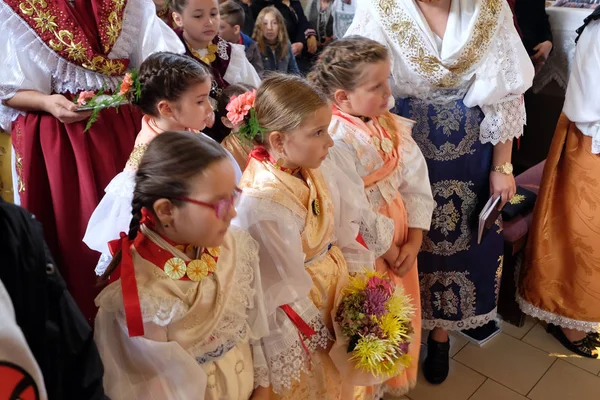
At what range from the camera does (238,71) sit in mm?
1987

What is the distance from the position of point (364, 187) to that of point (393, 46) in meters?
0.56

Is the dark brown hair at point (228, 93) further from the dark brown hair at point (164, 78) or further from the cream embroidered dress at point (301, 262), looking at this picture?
the cream embroidered dress at point (301, 262)

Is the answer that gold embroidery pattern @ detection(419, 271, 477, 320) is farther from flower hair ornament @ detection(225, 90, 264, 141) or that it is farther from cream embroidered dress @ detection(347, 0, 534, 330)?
flower hair ornament @ detection(225, 90, 264, 141)

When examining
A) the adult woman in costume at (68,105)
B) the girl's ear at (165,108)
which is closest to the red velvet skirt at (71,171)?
the adult woman in costume at (68,105)

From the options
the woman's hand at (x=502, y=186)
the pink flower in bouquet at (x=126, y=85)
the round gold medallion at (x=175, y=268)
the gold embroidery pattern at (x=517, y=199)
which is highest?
the pink flower in bouquet at (x=126, y=85)

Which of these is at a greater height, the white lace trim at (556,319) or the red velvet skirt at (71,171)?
the red velvet skirt at (71,171)

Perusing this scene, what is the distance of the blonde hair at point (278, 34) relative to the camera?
3.53m

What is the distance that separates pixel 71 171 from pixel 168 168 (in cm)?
75

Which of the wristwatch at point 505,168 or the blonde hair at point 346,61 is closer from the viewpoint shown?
the blonde hair at point 346,61

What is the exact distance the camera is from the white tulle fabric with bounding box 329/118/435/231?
159 cm

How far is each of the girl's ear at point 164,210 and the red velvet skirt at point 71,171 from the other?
2.24 feet

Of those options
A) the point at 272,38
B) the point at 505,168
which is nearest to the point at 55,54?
the point at 505,168

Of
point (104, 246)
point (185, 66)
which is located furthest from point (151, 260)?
point (185, 66)

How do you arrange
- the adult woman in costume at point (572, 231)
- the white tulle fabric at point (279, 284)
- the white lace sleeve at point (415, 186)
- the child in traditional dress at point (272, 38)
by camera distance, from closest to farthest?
1. the white tulle fabric at point (279, 284)
2. the white lace sleeve at point (415, 186)
3. the adult woman in costume at point (572, 231)
4. the child in traditional dress at point (272, 38)
